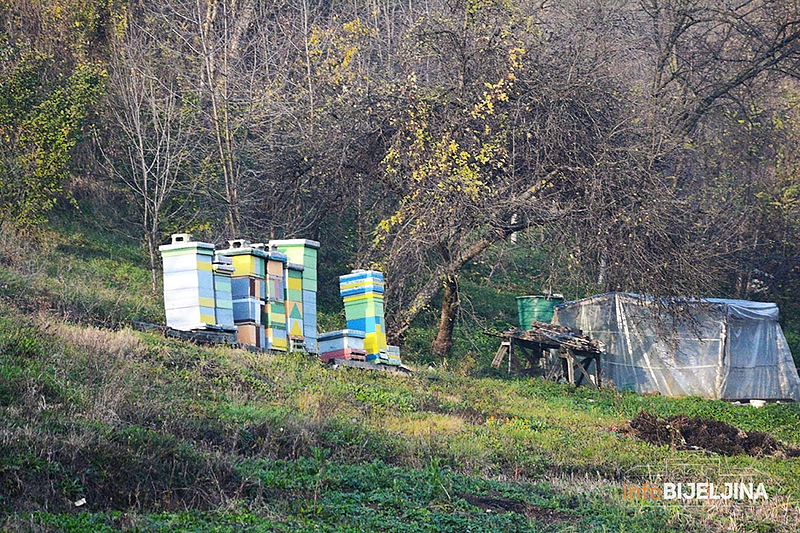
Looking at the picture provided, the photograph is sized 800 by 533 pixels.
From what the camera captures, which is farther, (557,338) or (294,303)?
(557,338)

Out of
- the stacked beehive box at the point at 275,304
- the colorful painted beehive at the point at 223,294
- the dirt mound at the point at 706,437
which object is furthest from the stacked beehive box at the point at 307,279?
the dirt mound at the point at 706,437

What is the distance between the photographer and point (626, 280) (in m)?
21.5

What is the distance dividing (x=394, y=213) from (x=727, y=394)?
9.55 meters

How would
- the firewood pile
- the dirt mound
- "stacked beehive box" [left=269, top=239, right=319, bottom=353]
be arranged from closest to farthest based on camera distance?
the dirt mound, "stacked beehive box" [left=269, top=239, right=319, bottom=353], the firewood pile

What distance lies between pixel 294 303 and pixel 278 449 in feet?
21.7

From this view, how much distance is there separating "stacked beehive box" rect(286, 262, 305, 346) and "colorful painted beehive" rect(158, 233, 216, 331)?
63.4 inches

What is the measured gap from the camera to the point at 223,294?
15688 mm

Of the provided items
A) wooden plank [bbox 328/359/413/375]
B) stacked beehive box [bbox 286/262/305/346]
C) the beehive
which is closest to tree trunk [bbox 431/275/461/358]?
the beehive

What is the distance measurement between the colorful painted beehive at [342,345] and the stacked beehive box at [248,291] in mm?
1225

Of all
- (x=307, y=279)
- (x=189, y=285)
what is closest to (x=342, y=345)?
(x=307, y=279)

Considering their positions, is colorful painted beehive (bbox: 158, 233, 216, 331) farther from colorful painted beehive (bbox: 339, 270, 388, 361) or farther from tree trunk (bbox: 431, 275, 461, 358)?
tree trunk (bbox: 431, 275, 461, 358)

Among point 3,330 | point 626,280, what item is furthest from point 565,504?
point 626,280

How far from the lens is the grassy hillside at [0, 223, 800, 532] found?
8.21m

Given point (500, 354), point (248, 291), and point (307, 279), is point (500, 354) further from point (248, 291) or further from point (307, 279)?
point (248, 291)
